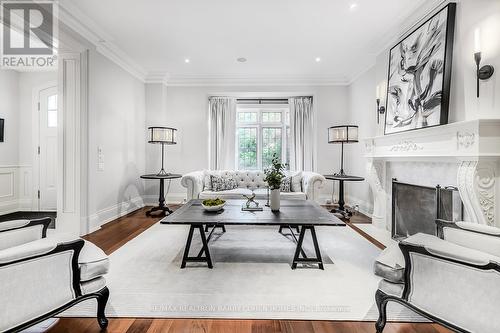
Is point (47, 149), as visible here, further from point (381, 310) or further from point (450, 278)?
point (450, 278)

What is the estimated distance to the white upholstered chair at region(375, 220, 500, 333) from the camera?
1.04 meters

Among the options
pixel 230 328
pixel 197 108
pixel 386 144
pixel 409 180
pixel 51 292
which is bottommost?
pixel 230 328

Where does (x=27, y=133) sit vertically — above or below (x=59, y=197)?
above

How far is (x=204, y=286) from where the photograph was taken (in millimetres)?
1997

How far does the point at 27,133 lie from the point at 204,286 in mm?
5281

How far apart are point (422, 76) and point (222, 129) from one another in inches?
154

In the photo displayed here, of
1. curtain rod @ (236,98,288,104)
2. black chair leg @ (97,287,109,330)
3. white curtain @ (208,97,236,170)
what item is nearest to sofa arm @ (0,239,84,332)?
black chair leg @ (97,287,109,330)

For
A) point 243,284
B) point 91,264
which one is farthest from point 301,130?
point 91,264

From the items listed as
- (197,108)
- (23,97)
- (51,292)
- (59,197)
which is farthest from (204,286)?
(23,97)

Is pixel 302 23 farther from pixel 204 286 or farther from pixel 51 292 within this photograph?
pixel 51 292

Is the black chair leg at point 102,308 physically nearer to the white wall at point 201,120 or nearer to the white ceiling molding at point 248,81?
the white wall at point 201,120

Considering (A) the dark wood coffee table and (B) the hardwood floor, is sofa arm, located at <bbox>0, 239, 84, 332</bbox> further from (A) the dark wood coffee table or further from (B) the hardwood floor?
(A) the dark wood coffee table

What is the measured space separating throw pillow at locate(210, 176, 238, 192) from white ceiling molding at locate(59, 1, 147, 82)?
2.66m

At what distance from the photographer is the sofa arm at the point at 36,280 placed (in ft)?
3.60
